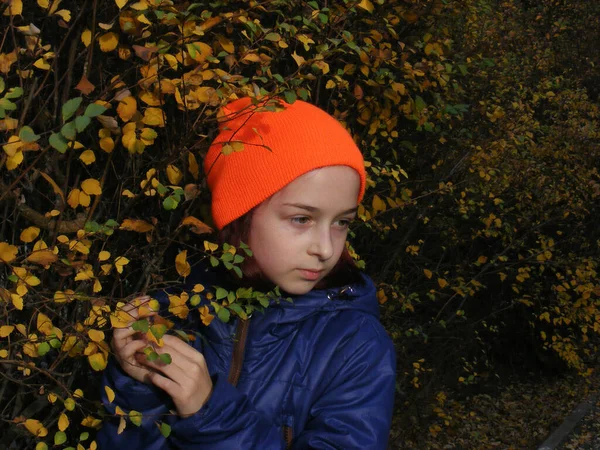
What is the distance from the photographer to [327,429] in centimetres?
172

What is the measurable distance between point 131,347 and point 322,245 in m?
0.53

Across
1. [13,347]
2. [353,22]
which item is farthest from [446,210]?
[13,347]

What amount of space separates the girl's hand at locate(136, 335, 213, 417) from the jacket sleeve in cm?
32

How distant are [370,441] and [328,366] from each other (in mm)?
221

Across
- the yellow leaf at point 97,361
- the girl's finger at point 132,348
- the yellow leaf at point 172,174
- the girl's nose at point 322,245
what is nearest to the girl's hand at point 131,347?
the girl's finger at point 132,348

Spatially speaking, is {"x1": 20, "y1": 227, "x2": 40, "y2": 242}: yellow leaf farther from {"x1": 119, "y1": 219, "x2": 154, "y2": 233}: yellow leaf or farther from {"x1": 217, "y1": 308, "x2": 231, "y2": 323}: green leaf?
{"x1": 217, "y1": 308, "x2": 231, "y2": 323}: green leaf

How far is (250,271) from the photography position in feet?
5.98

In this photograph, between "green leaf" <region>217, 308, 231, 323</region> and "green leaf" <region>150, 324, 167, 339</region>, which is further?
"green leaf" <region>217, 308, 231, 323</region>

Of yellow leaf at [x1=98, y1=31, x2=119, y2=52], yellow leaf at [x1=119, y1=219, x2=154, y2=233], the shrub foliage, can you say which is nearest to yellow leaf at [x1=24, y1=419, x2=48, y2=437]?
the shrub foliage

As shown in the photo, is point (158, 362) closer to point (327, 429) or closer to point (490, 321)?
point (327, 429)

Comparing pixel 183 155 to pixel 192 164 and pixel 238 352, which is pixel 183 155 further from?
pixel 238 352

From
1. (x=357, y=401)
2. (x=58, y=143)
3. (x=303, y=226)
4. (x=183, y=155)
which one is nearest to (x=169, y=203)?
(x=183, y=155)

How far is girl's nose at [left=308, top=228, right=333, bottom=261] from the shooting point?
68.4 inches

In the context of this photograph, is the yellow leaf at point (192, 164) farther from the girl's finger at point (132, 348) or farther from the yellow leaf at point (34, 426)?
the yellow leaf at point (34, 426)
